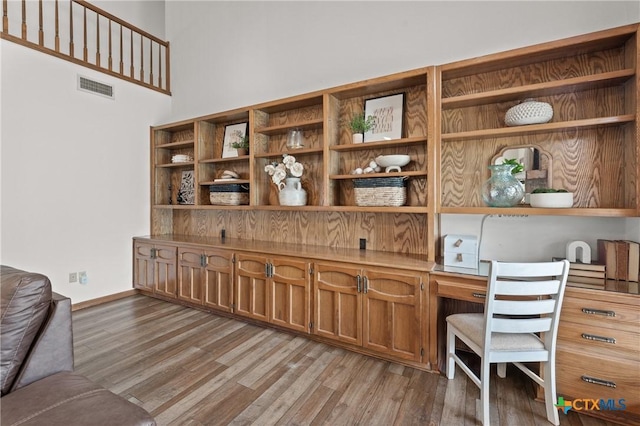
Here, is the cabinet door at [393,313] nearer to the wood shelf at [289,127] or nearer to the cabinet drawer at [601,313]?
the cabinet drawer at [601,313]

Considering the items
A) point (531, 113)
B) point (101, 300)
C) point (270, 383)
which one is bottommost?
point (270, 383)

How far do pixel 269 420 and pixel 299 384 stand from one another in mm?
374

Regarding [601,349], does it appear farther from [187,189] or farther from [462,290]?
[187,189]

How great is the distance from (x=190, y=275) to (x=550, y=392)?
132 inches

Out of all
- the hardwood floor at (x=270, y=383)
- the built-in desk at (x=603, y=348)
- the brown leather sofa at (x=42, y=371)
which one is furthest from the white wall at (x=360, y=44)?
the brown leather sofa at (x=42, y=371)

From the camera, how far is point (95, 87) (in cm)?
367

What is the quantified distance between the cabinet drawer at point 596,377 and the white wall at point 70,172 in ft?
15.1

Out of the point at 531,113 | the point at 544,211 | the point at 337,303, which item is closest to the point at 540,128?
the point at 531,113

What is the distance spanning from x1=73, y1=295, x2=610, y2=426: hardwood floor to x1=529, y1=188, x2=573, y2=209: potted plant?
1227mm

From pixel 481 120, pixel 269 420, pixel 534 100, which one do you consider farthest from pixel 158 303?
pixel 534 100

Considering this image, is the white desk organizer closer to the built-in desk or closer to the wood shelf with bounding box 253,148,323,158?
the built-in desk

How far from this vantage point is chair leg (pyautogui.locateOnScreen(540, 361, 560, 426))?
1.69m

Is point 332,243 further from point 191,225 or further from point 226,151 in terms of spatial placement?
point 191,225

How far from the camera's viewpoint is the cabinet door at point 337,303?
246cm
